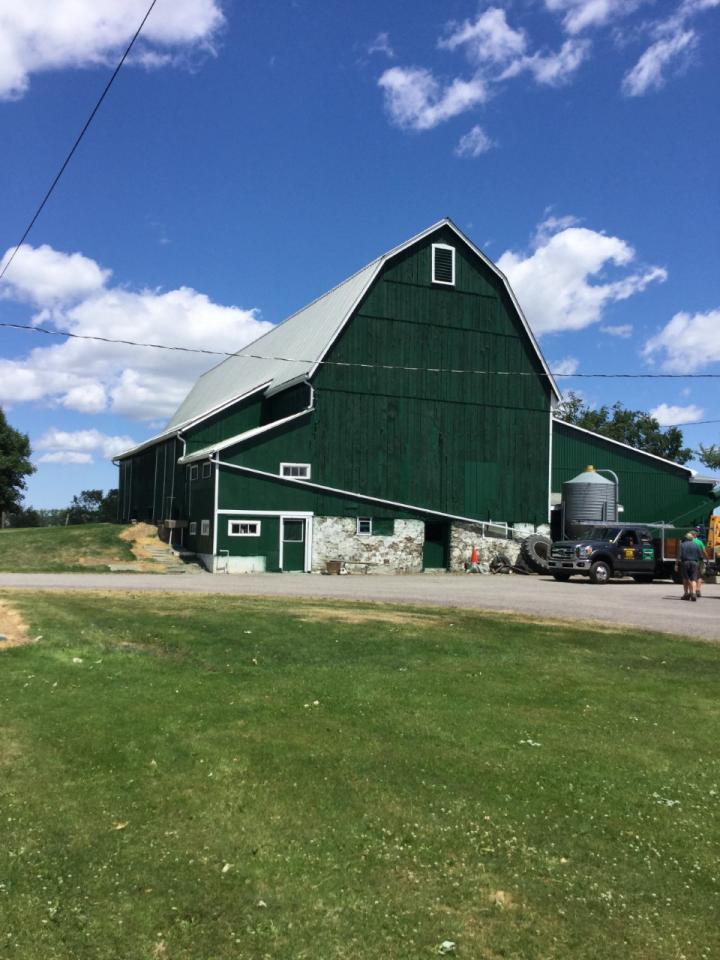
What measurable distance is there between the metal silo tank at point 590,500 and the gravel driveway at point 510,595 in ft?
34.3

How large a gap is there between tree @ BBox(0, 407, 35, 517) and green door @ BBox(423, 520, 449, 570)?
4253 cm

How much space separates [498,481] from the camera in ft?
123

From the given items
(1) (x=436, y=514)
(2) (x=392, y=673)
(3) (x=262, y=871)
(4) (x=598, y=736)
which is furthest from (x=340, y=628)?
(1) (x=436, y=514)

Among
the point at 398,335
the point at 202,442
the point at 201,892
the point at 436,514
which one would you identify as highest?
the point at 398,335

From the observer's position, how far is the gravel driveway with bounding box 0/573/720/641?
15.8 meters

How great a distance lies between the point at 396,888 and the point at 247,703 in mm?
3629

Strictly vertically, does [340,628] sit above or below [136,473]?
below

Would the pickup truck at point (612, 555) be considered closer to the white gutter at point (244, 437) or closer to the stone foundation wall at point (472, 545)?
the stone foundation wall at point (472, 545)

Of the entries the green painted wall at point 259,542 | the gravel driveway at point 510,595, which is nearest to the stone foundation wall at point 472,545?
the green painted wall at point 259,542

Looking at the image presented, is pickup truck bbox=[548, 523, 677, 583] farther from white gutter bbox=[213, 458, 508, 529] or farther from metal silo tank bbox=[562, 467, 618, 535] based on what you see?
white gutter bbox=[213, 458, 508, 529]

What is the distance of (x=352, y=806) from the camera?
5.53m

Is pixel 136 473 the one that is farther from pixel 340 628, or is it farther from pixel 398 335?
pixel 340 628

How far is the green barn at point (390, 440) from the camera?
107ft

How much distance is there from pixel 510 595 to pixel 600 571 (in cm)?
872
